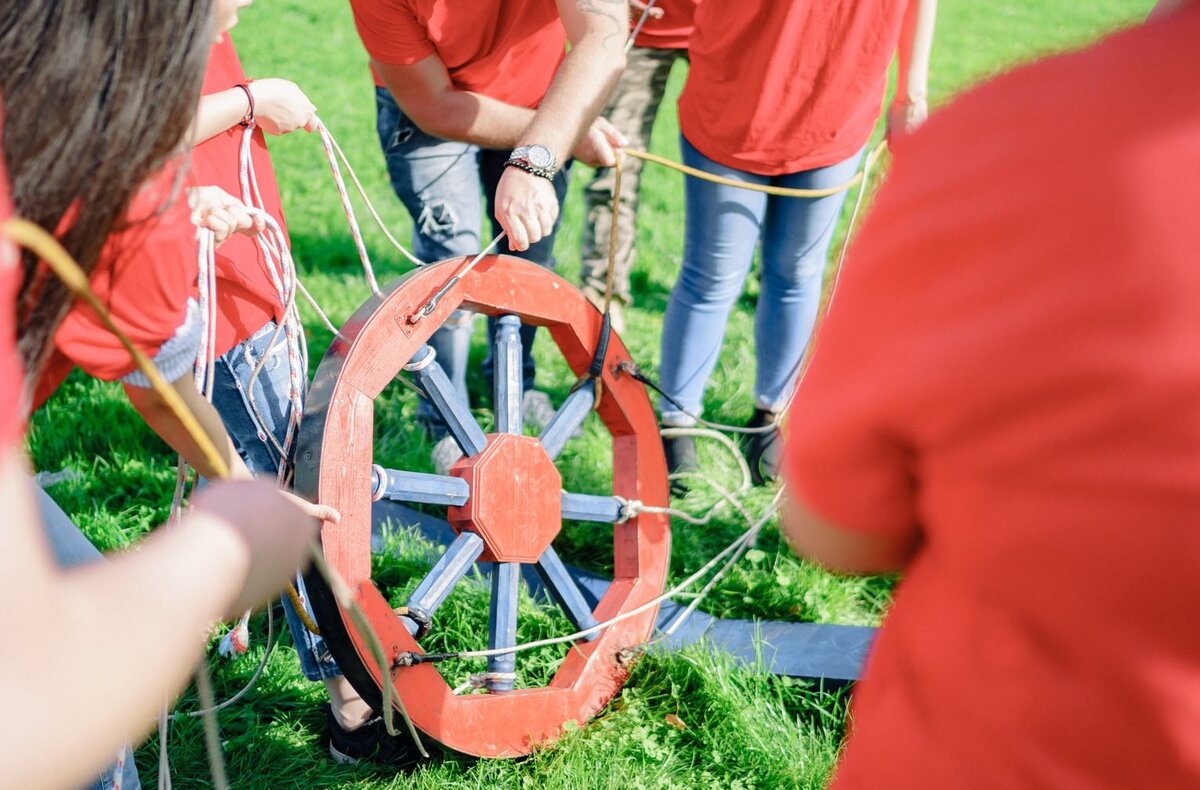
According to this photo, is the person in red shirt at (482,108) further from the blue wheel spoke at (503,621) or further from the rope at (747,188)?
the blue wheel spoke at (503,621)

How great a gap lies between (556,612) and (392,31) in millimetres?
1424

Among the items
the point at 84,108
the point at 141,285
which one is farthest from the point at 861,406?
the point at 141,285

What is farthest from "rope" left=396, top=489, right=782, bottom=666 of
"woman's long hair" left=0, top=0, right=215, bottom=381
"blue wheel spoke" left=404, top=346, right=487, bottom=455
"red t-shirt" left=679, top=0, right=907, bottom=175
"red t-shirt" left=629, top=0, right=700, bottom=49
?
"red t-shirt" left=629, top=0, right=700, bottom=49

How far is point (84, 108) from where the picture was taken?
86cm

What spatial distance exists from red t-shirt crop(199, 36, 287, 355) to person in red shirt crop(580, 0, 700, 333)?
1.42 meters

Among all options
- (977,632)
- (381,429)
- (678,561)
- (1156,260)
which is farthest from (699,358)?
(1156,260)

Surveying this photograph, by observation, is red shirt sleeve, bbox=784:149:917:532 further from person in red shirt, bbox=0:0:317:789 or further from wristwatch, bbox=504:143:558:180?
wristwatch, bbox=504:143:558:180

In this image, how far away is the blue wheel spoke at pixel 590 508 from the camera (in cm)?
213

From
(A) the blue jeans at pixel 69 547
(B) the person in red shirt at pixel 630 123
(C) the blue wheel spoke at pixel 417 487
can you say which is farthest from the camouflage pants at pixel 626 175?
(A) the blue jeans at pixel 69 547

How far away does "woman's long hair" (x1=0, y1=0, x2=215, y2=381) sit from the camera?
83cm

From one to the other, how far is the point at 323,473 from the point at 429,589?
0.38 metres

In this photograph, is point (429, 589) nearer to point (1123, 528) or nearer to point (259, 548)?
point (259, 548)

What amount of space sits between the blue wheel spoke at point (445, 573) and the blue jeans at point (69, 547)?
1.97 feet

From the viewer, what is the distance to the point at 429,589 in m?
1.92
